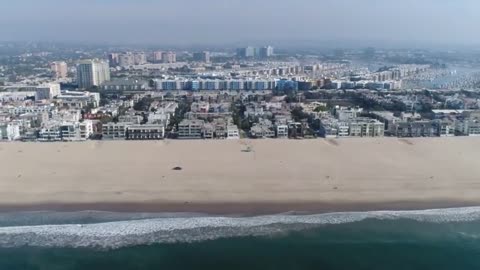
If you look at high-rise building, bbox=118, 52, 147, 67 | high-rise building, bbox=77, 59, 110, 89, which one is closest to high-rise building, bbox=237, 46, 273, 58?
high-rise building, bbox=118, 52, 147, 67

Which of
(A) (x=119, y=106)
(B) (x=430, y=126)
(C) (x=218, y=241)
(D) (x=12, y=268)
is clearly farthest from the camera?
(A) (x=119, y=106)

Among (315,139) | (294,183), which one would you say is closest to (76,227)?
(294,183)

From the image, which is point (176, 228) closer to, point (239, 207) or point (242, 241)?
point (242, 241)

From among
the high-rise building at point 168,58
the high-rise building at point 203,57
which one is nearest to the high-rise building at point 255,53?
the high-rise building at point 203,57

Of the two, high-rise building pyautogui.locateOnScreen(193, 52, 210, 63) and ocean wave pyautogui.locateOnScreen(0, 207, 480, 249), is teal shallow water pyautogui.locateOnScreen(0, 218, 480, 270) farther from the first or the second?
high-rise building pyautogui.locateOnScreen(193, 52, 210, 63)

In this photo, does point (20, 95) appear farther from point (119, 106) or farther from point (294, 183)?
point (294, 183)
